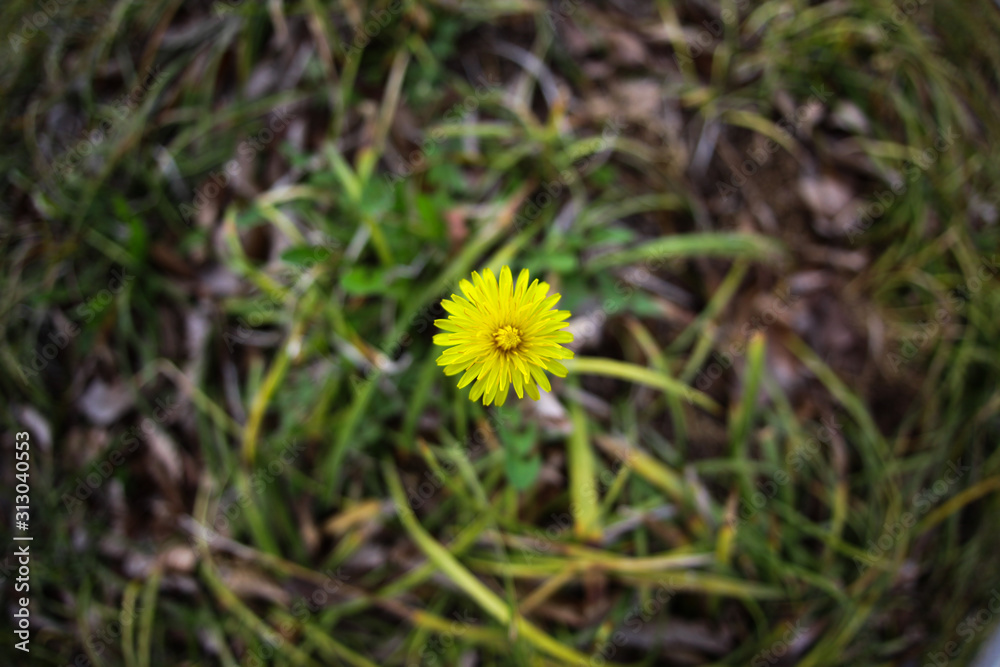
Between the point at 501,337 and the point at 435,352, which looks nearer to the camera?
the point at 501,337

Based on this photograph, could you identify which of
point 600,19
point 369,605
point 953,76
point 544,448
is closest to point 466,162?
point 600,19

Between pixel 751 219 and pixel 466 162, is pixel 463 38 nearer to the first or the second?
pixel 466 162

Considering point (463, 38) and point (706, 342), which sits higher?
point (463, 38)

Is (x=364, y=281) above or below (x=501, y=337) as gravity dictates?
above

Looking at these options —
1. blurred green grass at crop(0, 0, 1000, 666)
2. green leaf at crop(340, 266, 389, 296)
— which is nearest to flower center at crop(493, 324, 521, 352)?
blurred green grass at crop(0, 0, 1000, 666)

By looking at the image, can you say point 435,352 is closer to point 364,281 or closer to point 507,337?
point 364,281

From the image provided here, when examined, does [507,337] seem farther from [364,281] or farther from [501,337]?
[364,281]

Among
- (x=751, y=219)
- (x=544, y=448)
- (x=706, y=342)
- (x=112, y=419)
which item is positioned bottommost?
(x=112, y=419)

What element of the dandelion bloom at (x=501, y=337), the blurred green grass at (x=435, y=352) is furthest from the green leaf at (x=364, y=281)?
the dandelion bloom at (x=501, y=337)

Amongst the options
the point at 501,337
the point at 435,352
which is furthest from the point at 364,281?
the point at 501,337
